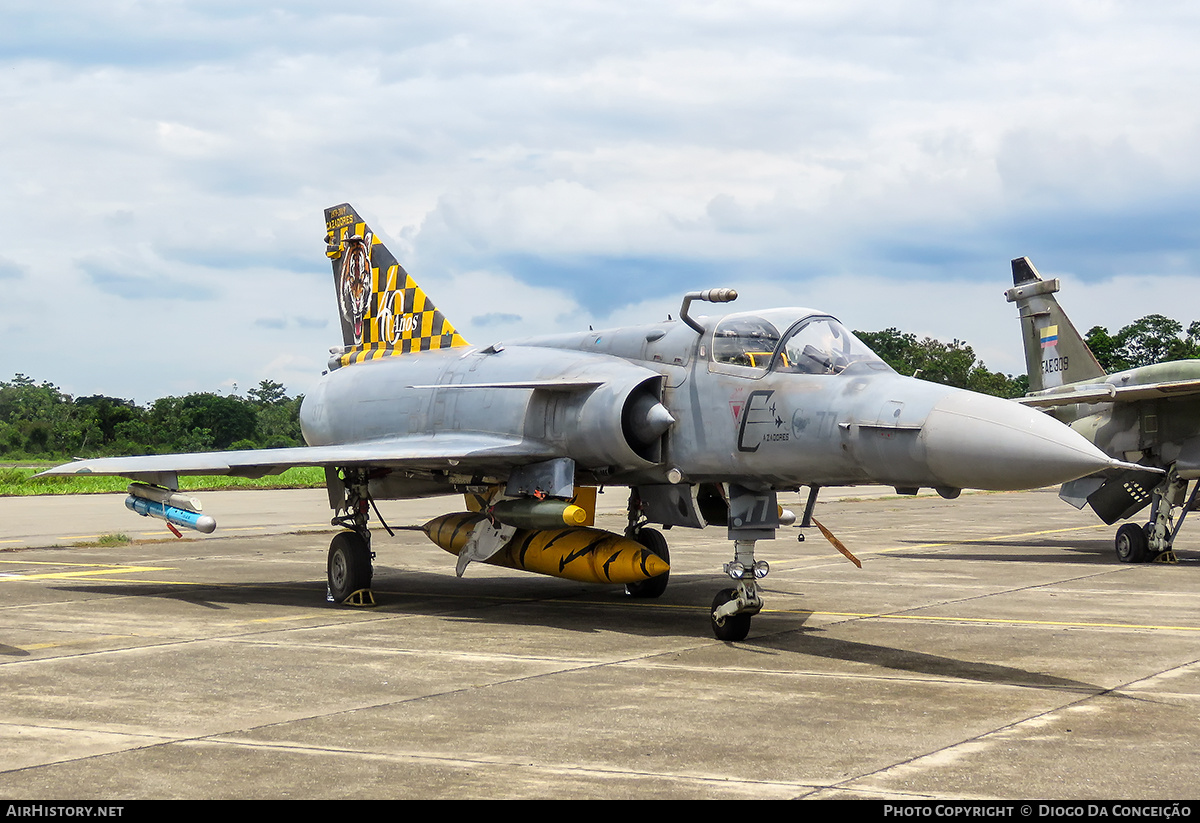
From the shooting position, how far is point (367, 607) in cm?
1280

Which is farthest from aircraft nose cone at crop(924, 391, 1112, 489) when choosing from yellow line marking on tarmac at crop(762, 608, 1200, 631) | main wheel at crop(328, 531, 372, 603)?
main wheel at crop(328, 531, 372, 603)

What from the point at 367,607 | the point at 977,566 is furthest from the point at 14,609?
the point at 977,566

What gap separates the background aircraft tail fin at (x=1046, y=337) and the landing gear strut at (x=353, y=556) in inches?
555

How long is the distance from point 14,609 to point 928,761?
1021 cm

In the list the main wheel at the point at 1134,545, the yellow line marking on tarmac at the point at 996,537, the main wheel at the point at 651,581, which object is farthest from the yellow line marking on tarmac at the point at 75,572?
the main wheel at the point at 1134,545

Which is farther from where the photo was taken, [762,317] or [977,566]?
[977,566]

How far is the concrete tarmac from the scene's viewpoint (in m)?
5.63

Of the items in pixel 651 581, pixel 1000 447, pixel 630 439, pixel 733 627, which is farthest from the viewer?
pixel 651 581

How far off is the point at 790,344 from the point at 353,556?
18.9 ft

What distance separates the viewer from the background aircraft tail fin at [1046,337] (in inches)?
844

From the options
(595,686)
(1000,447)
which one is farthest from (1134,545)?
(595,686)

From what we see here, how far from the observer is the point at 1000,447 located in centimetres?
803

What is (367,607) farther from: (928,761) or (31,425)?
(31,425)

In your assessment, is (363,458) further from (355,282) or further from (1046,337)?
(1046,337)
